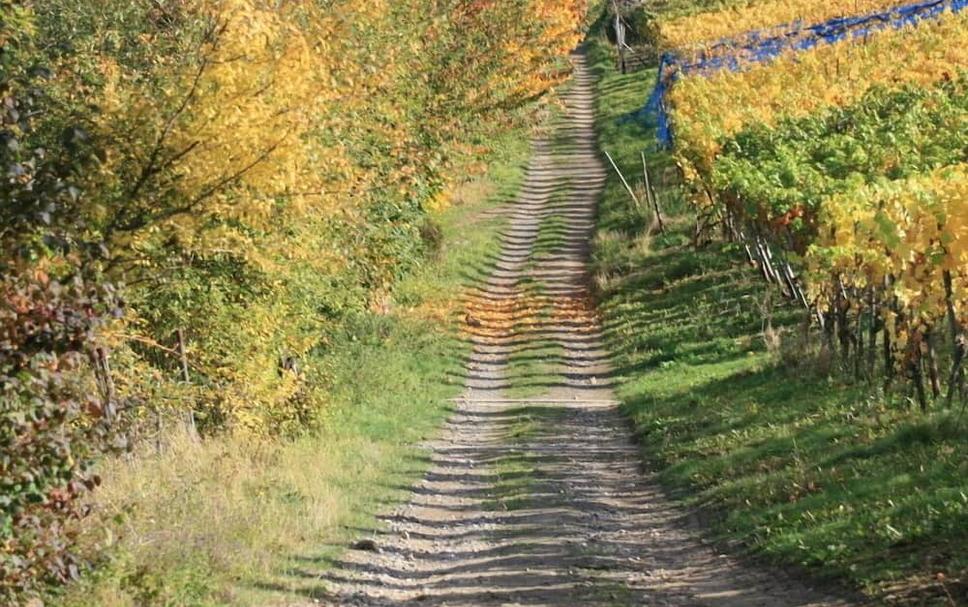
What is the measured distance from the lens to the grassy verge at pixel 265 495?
1038 centimetres

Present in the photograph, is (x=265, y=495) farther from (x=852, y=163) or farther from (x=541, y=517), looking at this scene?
(x=852, y=163)

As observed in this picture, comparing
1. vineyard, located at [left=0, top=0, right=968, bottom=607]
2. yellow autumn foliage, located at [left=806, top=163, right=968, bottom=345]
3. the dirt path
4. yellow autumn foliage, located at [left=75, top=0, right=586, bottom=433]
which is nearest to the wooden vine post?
vineyard, located at [left=0, top=0, right=968, bottom=607]

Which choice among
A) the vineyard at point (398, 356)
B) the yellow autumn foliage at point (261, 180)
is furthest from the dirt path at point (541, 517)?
the yellow autumn foliage at point (261, 180)

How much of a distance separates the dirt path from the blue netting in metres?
15.0

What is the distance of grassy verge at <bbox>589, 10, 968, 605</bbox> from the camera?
1033 cm

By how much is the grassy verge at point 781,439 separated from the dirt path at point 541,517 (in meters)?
0.48

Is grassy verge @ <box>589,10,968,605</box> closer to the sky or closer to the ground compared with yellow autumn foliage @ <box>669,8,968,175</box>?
closer to the ground

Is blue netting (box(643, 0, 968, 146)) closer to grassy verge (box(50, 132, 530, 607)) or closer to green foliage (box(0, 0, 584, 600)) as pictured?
grassy verge (box(50, 132, 530, 607))

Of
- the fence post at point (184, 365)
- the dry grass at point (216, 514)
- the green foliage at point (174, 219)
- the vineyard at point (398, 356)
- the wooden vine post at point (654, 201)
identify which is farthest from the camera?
the wooden vine post at point (654, 201)

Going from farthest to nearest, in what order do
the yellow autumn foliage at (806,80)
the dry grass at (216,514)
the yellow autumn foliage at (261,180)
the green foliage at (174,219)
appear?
the yellow autumn foliage at (806,80) < the yellow autumn foliage at (261,180) < the dry grass at (216,514) < the green foliage at (174,219)

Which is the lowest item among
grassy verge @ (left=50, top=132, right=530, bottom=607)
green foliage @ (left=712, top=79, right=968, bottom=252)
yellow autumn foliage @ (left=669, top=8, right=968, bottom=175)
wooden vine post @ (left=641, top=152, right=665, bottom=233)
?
wooden vine post @ (left=641, top=152, right=665, bottom=233)

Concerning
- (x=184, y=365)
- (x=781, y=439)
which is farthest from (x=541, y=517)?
(x=184, y=365)

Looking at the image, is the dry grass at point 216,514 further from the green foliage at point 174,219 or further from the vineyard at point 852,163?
the vineyard at point 852,163

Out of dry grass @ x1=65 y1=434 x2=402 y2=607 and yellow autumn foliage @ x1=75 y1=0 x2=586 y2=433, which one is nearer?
dry grass @ x1=65 y1=434 x2=402 y2=607
